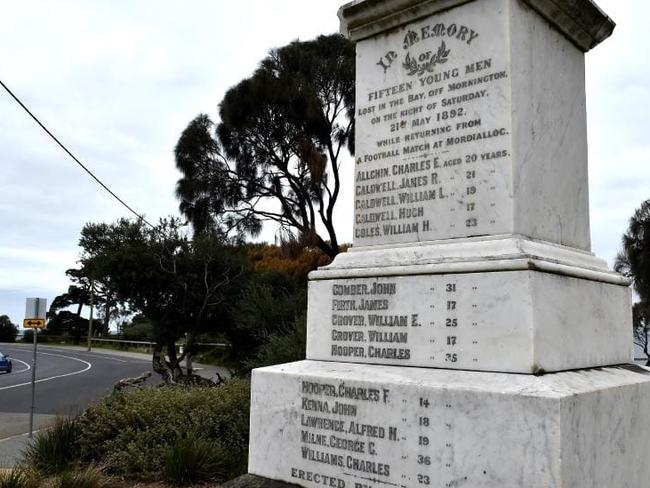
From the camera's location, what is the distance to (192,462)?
6172mm

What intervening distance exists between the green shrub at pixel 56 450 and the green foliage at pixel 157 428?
0.15 m

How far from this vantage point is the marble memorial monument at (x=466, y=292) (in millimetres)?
2754

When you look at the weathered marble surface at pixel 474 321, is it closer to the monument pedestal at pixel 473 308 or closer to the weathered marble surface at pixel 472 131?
the monument pedestal at pixel 473 308

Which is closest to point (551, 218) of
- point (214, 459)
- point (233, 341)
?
point (214, 459)

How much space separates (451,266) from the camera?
3070 millimetres

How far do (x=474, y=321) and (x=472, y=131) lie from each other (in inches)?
40.6

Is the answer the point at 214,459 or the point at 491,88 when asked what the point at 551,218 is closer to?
the point at 491,88

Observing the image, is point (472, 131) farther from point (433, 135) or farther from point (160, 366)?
point (160, 366)

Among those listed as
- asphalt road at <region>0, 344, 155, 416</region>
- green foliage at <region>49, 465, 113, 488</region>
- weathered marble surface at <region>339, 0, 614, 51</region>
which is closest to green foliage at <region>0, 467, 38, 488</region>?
green foliage at <region>49, 465, 113, 488</region>

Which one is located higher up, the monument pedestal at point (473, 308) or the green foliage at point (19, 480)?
the monument pedestal at point (473, 308)

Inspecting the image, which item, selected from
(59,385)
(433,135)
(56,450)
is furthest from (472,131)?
(59,385)

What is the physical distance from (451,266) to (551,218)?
2.35ft

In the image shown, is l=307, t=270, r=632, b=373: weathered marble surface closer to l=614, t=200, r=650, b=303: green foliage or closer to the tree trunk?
the tree trunk

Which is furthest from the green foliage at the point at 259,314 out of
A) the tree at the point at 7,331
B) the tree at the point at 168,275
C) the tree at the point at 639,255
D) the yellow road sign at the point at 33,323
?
the tree at the point at 7,331
